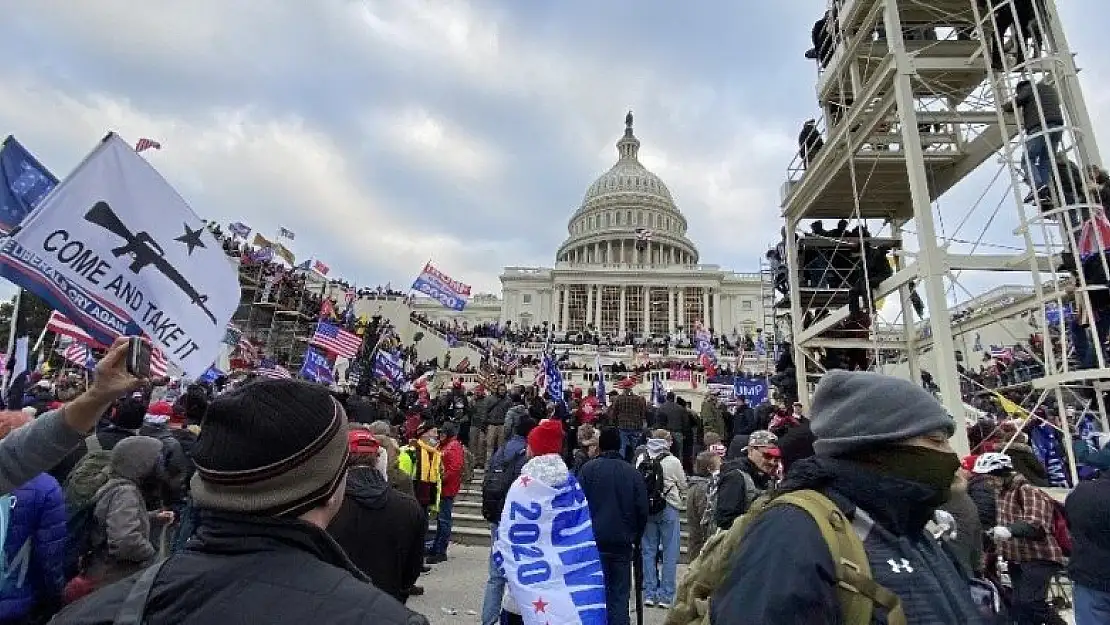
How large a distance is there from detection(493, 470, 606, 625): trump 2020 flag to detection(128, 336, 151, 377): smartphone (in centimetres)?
265

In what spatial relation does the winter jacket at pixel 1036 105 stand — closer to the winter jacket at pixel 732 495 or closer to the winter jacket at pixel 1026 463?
the winter jacket at pixel 1026 463

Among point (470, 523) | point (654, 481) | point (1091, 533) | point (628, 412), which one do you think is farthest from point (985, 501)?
point (470, 523)

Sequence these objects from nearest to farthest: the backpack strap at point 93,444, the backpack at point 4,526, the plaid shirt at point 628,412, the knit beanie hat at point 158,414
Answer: the backpack at point 4,526, the backpack strap at point 93,444, the knit beanie hat at point 158,414, the plaid shirt at point 628,412

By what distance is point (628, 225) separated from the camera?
8844 centimetres

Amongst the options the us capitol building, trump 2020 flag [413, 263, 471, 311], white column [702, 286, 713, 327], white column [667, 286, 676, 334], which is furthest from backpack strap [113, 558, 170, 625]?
white column [702, 286, 713, 327]

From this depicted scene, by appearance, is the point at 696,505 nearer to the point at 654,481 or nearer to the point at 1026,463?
the point at 654,481

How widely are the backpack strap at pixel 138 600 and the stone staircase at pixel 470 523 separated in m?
8.25

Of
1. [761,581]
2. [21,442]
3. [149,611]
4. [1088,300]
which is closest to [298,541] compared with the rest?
[149,611]

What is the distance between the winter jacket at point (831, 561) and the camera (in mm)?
1407

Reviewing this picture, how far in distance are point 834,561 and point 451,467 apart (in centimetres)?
758

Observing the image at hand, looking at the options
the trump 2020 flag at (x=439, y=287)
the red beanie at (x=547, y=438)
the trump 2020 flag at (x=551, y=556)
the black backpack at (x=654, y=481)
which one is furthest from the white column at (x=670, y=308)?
the trump 2020 flag at (x=551, y=556)

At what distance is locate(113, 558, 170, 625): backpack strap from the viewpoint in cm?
112

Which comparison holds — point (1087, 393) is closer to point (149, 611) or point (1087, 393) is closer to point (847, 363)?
point (847, 363)

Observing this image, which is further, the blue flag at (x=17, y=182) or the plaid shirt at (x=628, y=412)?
the plaid shirt at (x=628, y=412)
